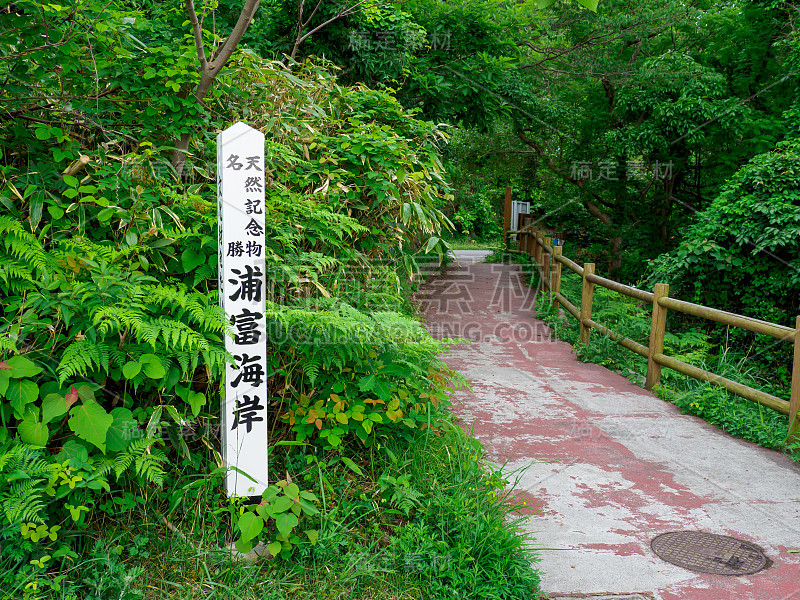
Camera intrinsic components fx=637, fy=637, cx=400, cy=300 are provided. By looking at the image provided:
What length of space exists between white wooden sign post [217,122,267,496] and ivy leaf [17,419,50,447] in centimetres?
77

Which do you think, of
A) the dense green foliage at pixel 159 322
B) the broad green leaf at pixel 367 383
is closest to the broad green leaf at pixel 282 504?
the dense green foliage at pixel 159 322

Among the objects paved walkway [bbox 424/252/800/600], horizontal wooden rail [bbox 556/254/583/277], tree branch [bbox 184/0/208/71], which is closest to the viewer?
paved walkway [bbox 424/252/800/600]

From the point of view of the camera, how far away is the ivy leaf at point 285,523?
2.77 m

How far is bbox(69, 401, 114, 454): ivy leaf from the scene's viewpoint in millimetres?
2684

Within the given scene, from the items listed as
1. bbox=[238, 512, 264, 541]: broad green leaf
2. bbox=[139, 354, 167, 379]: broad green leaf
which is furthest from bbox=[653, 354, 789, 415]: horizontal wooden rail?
bbox=[139, 354, 167, 379]: broad green leaf

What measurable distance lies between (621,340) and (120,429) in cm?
641

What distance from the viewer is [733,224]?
8.80 metres

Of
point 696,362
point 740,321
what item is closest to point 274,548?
point 740,321

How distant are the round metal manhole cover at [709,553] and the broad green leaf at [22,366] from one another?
10.4ft

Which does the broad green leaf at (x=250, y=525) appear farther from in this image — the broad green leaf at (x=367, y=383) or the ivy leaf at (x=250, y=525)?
the broad green leaf at (x=367, y=383)

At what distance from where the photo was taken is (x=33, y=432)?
106 inches

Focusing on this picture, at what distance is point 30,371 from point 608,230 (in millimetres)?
14850

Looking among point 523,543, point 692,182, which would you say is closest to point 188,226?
point 523,543

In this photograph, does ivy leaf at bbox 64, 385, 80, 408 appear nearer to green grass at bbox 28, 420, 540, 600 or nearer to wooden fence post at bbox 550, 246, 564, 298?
green grass at bbox 28, 420, 540, 600
